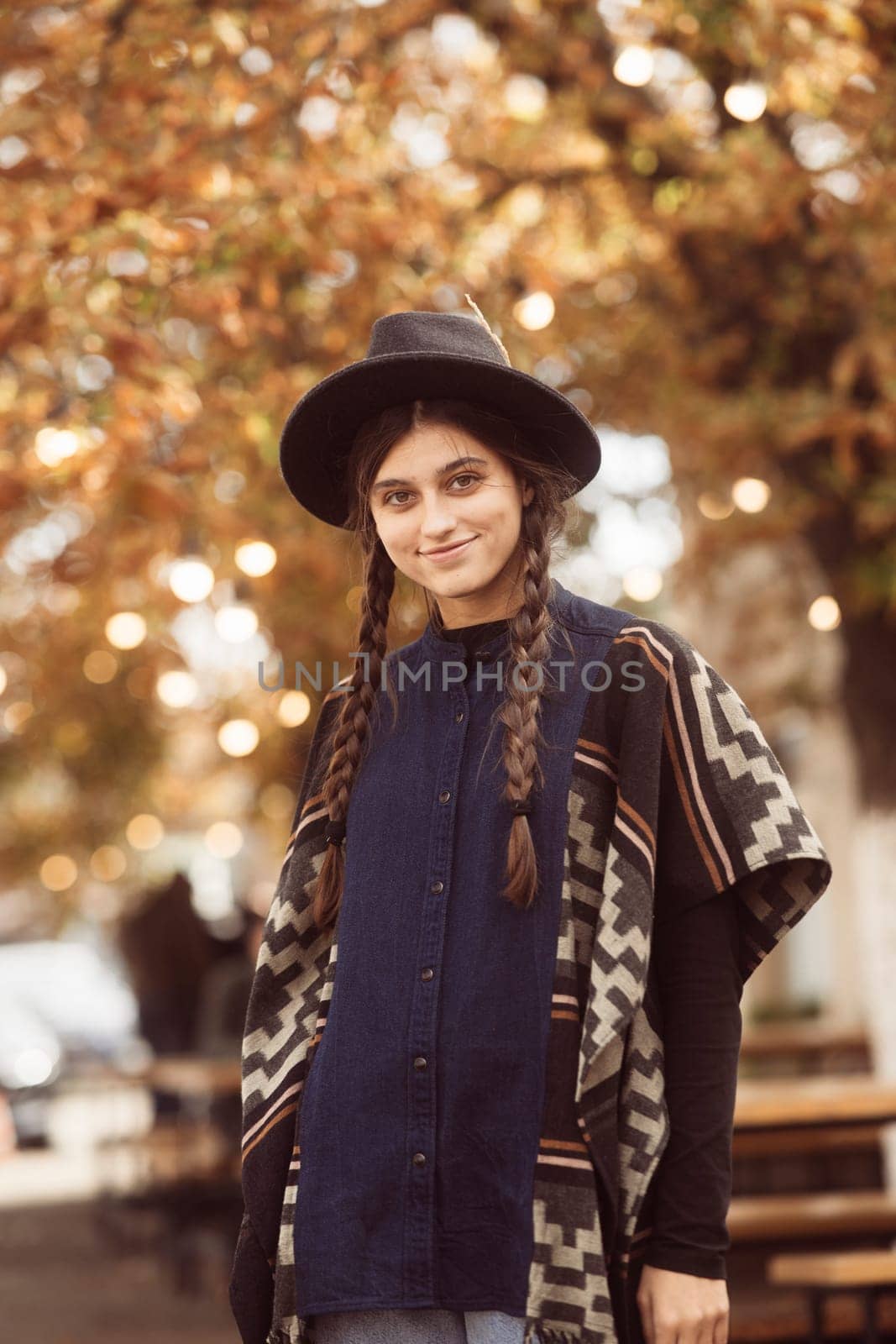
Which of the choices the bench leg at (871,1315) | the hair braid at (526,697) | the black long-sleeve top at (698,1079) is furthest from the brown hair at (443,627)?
the bench leg at (871,1315)

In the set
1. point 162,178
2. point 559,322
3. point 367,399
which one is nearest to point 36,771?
point 559,322

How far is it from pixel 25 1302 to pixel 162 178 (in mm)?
6355

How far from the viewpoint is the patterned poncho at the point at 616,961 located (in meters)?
1.92

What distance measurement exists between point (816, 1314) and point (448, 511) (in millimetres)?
3454

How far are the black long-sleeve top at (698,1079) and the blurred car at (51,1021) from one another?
51.8ft

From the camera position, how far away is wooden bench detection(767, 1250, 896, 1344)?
438cm

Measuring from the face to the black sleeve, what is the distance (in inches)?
21.9

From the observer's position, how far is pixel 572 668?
2.13 metres

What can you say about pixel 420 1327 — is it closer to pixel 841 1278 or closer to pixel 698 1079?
pixel 698 1079

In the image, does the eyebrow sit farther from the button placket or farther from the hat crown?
the button placket

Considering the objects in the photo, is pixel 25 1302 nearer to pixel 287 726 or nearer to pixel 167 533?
pixel 287 726

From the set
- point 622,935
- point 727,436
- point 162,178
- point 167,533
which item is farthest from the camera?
point 727,436

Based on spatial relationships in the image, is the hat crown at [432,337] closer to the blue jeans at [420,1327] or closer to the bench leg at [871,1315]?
the blue jeans at [420,1327]

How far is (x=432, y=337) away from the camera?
223cm
